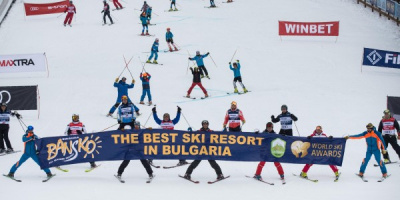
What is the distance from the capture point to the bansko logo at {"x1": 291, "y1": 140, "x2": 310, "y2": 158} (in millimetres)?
12672

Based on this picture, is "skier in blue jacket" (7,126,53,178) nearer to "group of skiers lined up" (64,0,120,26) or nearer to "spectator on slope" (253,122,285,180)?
"spectator on slope" (253,122,285,180)

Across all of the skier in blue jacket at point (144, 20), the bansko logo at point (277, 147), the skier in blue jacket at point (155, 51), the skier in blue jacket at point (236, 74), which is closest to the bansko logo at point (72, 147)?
the bansko logo at point (277, 147)

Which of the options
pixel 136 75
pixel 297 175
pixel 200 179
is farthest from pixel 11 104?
pixel 297 175

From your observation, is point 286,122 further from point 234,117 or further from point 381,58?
point 381,58

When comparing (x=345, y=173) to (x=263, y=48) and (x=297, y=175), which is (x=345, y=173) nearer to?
(x=297, y=175)

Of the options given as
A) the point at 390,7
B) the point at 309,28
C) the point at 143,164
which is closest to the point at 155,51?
the point at 309,28

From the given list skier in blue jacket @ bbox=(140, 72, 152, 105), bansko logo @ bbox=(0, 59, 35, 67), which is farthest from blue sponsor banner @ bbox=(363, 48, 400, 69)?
bansko logo @ bbox=(0, 59, 35, 67)

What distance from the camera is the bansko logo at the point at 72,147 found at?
12602 millimetres

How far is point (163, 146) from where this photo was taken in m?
12.6

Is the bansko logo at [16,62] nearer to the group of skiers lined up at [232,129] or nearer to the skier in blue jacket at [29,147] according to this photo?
the group of skiers lined up at [232,129]

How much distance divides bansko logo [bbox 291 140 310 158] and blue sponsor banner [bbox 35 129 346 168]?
1.0 inches

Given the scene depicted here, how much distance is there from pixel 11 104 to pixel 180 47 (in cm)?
1172

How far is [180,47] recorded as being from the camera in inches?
1081

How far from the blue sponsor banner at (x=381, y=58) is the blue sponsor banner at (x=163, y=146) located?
1179 cm
